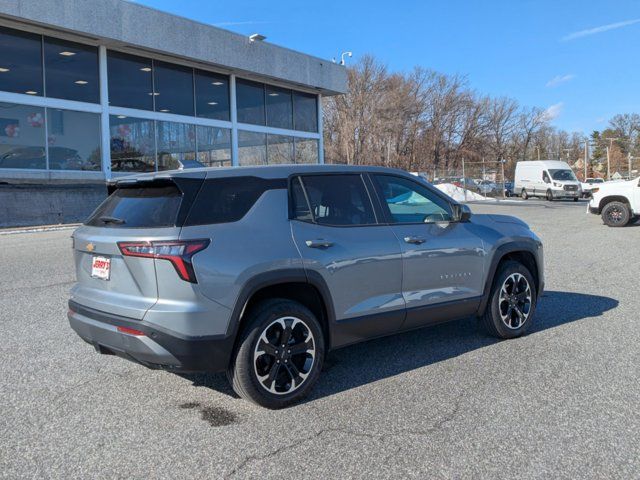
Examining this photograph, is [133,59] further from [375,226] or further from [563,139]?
[563,139]

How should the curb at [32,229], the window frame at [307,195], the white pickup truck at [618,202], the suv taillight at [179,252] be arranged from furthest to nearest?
1. the white pickup truck at [618,202]
2. the curb at [32,229]
3. the window frame at [307,195]
4. the suv taillight at [179,252]

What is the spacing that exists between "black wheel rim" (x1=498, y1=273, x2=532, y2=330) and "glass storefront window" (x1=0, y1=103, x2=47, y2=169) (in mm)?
18726

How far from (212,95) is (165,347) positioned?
24404 millimetres

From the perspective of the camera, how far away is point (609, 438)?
11.4 feet

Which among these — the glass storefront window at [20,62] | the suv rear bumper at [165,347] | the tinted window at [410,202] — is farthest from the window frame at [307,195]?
the glass storefront window at [20,62]

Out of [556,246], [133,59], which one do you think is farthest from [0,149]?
[556,246]

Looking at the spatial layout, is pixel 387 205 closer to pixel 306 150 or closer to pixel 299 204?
pixel 299 204

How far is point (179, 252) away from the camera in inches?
142

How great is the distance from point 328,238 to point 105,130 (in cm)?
1988

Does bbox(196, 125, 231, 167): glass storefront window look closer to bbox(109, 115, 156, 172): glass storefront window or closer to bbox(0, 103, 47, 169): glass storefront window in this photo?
bbox(109, 115, 156, 172): glass storefront window

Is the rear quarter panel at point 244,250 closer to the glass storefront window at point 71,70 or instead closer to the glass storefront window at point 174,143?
the glass storefront window at point 71,70

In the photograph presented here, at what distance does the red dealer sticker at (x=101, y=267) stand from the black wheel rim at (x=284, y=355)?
1160 millimetres

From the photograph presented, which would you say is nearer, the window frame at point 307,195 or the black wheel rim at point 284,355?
the black wheel rim at point 284,355

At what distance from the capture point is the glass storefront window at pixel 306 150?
31.2m
